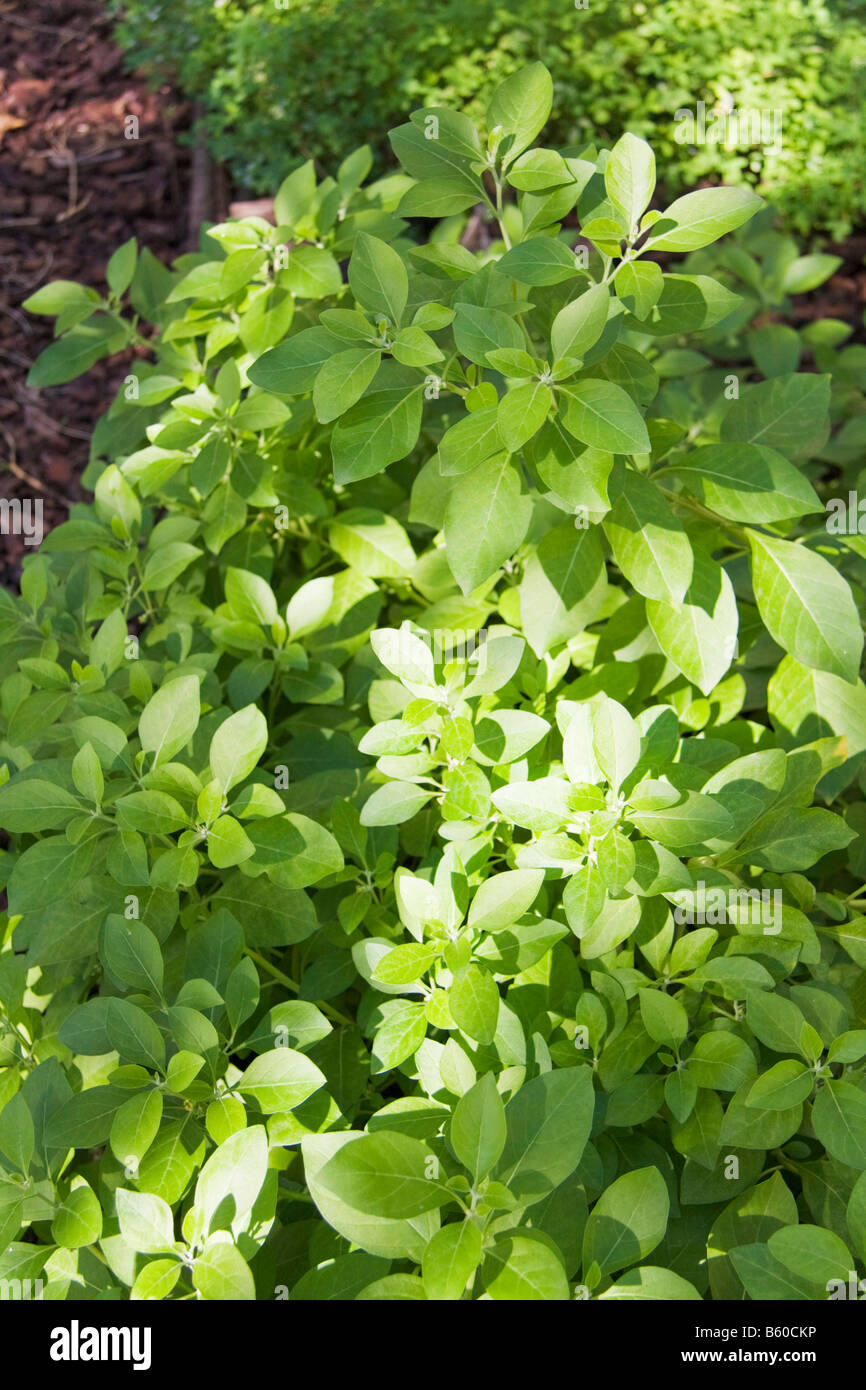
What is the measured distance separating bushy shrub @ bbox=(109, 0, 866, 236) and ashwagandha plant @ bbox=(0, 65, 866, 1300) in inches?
127

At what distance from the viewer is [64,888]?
1.37 metres

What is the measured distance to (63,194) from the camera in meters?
4.62

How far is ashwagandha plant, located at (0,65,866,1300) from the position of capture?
117 cm

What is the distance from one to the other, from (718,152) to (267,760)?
4.00 metres

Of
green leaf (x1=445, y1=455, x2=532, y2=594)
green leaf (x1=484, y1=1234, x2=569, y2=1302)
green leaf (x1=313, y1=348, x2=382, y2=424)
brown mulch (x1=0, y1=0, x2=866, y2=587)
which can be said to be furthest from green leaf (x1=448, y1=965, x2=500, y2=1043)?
brown mulch (x1=0, y1=0, x2=866, y2=587)

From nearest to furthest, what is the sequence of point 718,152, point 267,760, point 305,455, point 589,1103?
point 589,1103 < point 267,760 < point 305,455 < point 718,152

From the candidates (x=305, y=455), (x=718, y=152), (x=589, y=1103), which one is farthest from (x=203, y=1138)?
(x=718, y=152)

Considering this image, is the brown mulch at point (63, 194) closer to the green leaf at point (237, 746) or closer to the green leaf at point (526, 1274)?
the green leaf at point (237, 746)

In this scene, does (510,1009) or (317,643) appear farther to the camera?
(317,643)

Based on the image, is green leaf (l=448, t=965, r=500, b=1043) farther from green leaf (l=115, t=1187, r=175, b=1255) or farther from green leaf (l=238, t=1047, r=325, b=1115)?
green leaf (l=115, t=1187, r=175, b=1255)

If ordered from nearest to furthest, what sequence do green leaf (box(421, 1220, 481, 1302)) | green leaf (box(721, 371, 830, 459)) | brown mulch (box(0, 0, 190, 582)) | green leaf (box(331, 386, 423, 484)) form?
green leaf (box(421, 1220, 481, 1302)) < green leaf (box(331, 386, 423, 484)) < green leaf (box(721, 371, 830, 459)) < brown mulch (box(0, 0, 190, 582))

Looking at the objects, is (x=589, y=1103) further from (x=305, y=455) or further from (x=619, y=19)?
(x=619, y=19)

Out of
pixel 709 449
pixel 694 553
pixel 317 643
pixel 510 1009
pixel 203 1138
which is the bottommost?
pixel 203 1138

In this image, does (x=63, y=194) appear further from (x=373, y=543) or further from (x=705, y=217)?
(x=705, y=217)
